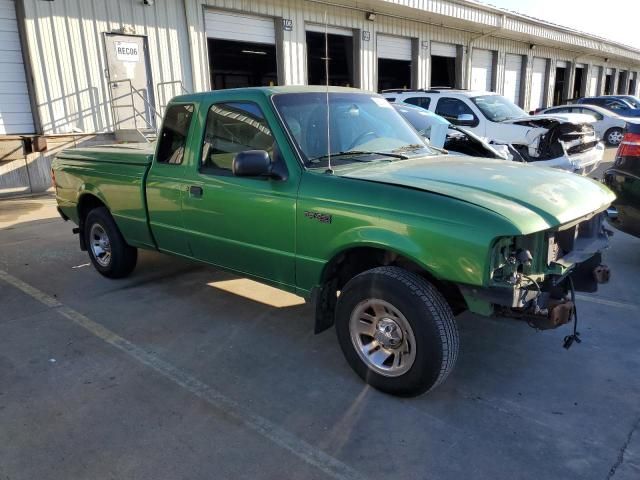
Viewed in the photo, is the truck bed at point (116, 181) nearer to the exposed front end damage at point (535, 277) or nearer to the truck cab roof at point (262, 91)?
the truck cab roof at point (262, 91)

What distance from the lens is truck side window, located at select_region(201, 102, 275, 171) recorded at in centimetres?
381


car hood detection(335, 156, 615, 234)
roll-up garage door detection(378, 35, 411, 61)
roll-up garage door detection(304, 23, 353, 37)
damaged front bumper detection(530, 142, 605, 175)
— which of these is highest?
roll-up garage door detection(304, 23, 353, 37)

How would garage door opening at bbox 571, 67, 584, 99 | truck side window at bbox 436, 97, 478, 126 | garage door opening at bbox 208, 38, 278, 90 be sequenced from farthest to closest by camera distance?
garage door opening at bbox 571, 67, 584, 99, garage door opening at bbox 208, 38, 278, 90, truck side window at bbox 436, 97, 478, 126

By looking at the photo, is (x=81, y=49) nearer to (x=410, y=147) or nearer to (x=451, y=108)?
(x=451, y=108)

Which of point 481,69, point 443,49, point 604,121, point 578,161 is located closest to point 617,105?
point 604,121

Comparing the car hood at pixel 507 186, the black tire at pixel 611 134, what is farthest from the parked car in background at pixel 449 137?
the black tire at pixel 611 134

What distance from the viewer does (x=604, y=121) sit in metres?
18.1

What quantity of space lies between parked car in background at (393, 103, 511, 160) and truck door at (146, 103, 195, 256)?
3.68 metres

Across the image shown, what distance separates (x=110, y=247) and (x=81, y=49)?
25.4 ft

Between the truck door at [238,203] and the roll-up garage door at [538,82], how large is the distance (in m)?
27.0

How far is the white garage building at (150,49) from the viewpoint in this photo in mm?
10688

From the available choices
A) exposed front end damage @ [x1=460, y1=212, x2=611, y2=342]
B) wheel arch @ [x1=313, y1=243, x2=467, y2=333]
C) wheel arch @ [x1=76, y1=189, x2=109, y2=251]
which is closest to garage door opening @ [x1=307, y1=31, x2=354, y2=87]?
wheel arch @ [x1=76, y1=189, x2=109, y2=251]

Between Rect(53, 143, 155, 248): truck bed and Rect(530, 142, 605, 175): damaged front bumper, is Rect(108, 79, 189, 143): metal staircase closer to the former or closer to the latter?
Answer: Rect(53, 143, 155, 248): truck bed

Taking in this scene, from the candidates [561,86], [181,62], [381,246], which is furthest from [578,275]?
[561,86]
